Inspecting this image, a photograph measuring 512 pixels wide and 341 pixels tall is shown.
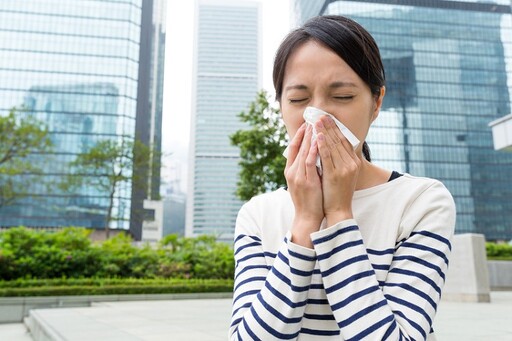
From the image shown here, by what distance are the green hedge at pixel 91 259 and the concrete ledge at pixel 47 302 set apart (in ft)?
4.62

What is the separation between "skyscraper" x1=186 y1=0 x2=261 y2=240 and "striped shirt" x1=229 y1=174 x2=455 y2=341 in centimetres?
13198

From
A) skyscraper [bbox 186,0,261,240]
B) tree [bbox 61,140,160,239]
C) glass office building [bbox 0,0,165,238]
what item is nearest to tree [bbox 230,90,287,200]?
tree [bbox 61,140,160,239]

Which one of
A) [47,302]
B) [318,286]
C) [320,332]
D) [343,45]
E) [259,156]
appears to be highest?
[259,156]

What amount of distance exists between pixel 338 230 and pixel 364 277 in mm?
111

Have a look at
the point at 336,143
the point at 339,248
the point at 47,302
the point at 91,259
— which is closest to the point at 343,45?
Result: the point at 336,143

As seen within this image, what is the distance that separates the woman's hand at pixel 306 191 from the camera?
2.97 feet

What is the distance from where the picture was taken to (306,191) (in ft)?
3.06

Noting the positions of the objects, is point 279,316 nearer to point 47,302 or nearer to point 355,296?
point 355,296

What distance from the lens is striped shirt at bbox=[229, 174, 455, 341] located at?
2.77ft

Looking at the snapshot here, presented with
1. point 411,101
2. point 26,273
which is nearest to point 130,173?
point 26,273

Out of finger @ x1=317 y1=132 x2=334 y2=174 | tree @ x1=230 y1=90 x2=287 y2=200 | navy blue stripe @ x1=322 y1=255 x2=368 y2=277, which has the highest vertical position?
tree @ x1=230 y1=90 x2=287 y2=200

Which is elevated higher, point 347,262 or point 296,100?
point 296,100

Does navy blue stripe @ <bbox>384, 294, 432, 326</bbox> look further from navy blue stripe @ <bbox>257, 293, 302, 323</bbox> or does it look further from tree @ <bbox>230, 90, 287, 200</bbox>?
tree @ <bbox>230, 90, 287, 200</bbox>

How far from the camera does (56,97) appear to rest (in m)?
50.6
